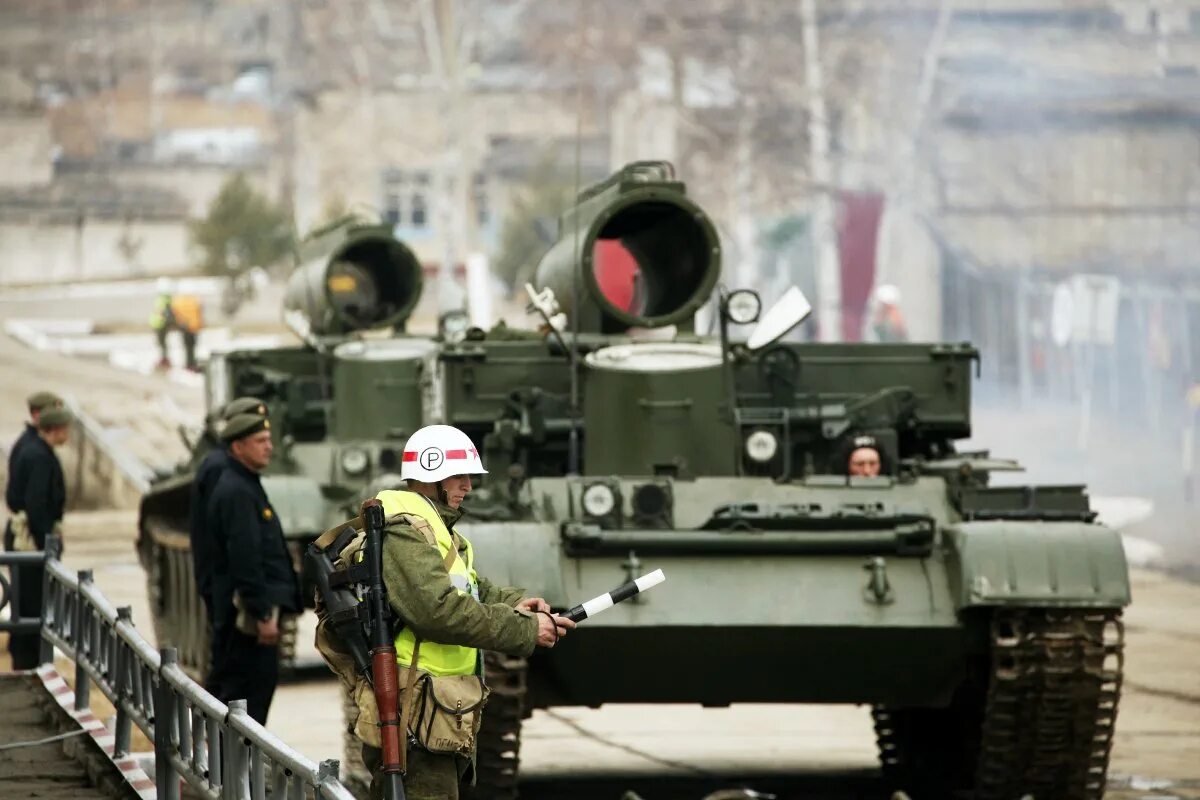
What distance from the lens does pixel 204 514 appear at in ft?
33.2

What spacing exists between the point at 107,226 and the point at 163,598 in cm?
4335

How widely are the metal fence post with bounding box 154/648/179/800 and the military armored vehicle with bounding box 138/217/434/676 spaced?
17.5 ft

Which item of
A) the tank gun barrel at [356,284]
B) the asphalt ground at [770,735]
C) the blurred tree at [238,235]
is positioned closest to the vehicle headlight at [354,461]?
the asphalt ground at [770,735]

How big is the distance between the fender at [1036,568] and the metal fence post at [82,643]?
3247mm

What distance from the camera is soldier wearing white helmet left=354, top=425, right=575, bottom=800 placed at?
707 centimetres

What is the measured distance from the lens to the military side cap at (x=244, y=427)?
9930 mm

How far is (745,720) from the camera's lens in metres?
14.8

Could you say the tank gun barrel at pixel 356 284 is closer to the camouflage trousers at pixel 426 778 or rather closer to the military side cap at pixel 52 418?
the military side cap at pixel 52 418

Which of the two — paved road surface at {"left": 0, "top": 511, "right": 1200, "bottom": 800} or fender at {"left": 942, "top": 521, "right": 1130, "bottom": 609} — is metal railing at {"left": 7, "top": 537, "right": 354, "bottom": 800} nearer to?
paved road surface at {"left": 0, "top": 511, "right": 1200, "bottom": 800}

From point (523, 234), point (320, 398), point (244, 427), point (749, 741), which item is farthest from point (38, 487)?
point (523, 234)

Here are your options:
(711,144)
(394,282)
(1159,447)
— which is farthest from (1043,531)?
(711,144)

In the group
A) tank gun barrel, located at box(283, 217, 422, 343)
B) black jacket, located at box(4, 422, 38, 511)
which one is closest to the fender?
black jacket, located at box(4, 422, 38, 511)

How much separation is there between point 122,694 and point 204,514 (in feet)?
2.90

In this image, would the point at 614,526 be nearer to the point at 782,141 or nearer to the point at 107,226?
the point at 782,141
